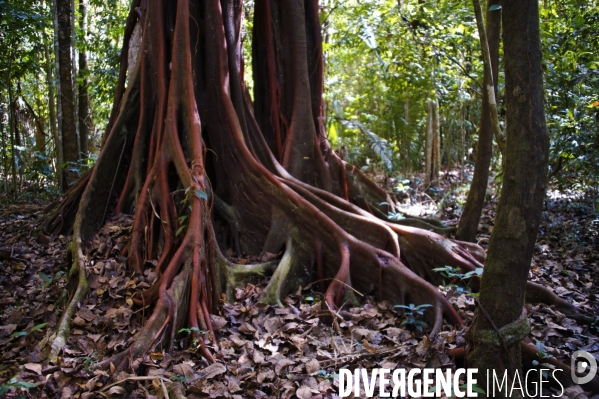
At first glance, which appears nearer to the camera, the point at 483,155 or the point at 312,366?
the point at 312,366

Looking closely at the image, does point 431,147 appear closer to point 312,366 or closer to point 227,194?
point 227,194

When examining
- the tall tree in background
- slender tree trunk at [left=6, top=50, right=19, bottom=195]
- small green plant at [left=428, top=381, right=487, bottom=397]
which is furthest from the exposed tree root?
slender tree trunk at [left=6, top=50, right=19, bottom=195]

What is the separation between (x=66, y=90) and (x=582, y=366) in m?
8.29

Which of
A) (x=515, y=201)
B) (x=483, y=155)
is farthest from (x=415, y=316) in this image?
(x=483, y=155)

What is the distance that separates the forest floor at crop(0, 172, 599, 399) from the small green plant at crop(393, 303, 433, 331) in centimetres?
2

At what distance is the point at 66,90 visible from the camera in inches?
336

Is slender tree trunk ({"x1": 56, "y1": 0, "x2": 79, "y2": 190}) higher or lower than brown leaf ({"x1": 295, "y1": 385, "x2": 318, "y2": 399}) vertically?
higher

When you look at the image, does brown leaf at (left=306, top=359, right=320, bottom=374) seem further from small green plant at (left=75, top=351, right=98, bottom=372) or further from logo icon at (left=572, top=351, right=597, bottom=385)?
logo icon at (left=572, top=351, right=597, bottom=385)

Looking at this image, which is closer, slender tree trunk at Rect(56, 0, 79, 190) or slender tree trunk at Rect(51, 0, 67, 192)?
slender tree trunk at Rect(51, 0, 67, 192)

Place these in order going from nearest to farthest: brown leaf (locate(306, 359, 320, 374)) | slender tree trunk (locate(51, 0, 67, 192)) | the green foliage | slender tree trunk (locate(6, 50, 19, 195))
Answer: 1. brown leaf (locate(306, 359, 320, 374))
2. the green foliage
3. slender tree trunk (locate(51, 0, 67, 192))
4. slender tree trunk (locate(6, 50, 19, 195))

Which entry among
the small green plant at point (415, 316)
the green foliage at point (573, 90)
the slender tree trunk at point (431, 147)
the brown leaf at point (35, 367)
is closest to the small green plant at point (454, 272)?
the small green plant at point (415, 316)

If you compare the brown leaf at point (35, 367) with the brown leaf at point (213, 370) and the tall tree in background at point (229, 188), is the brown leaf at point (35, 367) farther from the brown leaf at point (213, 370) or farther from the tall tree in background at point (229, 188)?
the brown leaf at point (213, 370)

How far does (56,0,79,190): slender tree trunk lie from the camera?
8.22m

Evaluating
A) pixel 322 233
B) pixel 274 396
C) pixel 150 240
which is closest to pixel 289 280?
pixel 322 233
